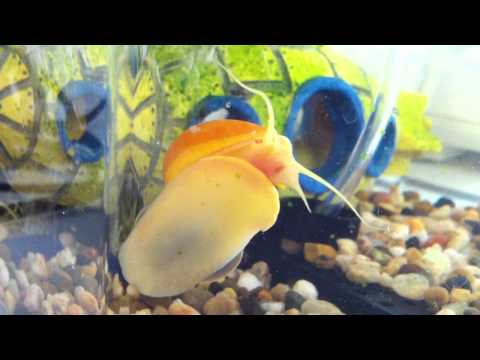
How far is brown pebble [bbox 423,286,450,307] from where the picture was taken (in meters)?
1.07

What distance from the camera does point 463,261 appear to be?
109cm

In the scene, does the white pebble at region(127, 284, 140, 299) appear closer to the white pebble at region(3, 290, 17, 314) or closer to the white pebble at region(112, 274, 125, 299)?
the white pebble at region(112, 274, 125, 299)

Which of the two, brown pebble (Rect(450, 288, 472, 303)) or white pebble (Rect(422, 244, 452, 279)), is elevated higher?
white pebble (Rect(422, 244, 452, 279))

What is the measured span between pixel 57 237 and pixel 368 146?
698mm

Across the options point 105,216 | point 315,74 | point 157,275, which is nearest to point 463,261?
point 315,74

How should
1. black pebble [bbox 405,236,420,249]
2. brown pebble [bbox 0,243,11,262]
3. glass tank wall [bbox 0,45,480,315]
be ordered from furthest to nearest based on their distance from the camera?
1. brown pebble [bbox 0,243,11,262]
2. black pebble [bbox 405,236,420,249]
3. glass tank wall [bbox 0,45,480,315]

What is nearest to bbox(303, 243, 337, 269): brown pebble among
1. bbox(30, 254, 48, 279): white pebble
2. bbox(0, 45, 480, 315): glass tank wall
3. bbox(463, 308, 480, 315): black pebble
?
bbox(0, 45, 480, 315): glass tank wall

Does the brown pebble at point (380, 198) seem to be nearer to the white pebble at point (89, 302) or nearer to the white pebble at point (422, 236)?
the white pebble at point (422, 236)

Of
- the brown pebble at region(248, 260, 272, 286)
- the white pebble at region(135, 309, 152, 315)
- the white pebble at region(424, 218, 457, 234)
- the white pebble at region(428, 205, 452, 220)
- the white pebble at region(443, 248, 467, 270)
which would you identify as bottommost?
the white pebble at region(135, 309, 152, 315)

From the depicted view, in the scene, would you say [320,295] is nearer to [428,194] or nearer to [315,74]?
[428,194]

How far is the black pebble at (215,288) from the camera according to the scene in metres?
1.01

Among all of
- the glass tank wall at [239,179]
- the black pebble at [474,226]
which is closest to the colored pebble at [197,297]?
the glass tank wall at [239,179]

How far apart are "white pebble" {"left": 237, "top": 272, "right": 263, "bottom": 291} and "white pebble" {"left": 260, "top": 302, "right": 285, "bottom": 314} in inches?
1.9

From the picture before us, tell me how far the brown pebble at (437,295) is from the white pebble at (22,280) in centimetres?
85
